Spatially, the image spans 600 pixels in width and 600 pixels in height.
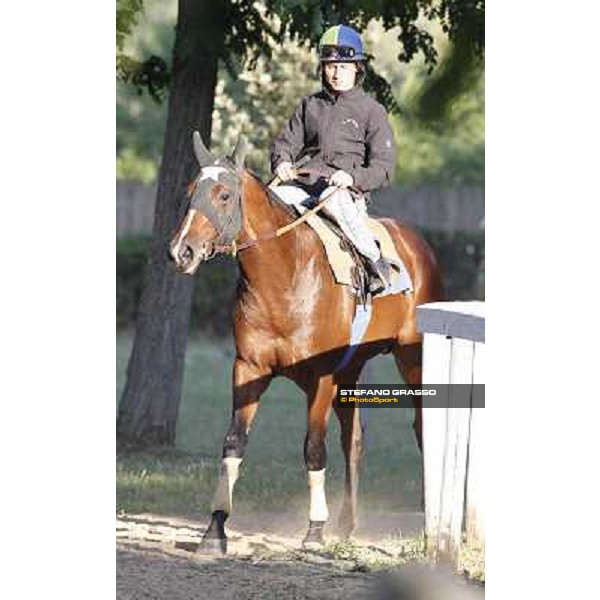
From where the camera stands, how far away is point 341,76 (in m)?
7.68

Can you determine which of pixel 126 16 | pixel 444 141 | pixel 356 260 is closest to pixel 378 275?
pixel 356 260

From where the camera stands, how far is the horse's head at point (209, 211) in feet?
23.5

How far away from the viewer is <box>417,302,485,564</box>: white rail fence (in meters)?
7.29

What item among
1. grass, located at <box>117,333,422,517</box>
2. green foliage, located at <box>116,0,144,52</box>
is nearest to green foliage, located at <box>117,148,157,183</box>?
grass, located at <box>117,333,422,517</box>

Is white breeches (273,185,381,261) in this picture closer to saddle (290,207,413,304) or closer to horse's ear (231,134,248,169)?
saddle (290,207,413,304)

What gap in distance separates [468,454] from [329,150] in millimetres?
1242

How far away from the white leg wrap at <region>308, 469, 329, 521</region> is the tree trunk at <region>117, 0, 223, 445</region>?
1.83m

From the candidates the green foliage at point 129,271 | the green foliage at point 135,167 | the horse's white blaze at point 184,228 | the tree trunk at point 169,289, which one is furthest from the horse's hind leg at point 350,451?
the green foliage at point 135,167

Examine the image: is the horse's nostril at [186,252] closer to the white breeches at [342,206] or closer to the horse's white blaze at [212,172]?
the horse's white blaze at [212,172]

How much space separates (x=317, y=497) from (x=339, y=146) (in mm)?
1323

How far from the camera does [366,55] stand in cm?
800

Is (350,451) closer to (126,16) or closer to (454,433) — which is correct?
(454,433)
